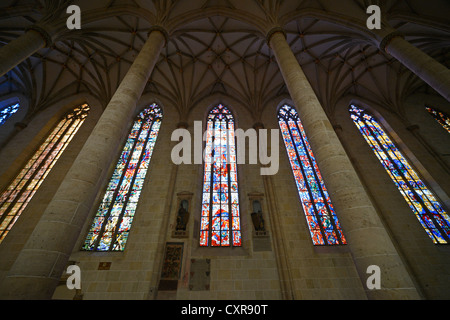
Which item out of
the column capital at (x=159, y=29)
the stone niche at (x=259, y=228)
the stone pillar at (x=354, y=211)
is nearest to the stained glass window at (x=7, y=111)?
the column capital at (x=159, y=29)

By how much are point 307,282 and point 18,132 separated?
14.2 metres

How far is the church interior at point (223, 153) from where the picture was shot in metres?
4.08

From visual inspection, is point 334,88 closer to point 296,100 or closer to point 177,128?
point 296,100

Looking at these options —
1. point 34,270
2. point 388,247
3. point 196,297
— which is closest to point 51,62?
point 34,270

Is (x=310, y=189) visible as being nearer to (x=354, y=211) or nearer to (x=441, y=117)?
(x=354, y=211)

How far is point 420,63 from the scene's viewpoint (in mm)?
6023

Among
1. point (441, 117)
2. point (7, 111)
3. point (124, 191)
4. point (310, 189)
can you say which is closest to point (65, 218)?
point (124, 191)

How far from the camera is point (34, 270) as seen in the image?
2742mm

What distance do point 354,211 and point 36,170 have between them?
11835mm

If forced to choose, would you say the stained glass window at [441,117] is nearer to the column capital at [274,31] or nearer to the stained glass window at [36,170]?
the column capital at [274,31]

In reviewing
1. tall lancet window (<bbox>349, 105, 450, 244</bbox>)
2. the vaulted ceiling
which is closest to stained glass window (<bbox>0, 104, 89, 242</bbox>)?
the vaulted ceiling

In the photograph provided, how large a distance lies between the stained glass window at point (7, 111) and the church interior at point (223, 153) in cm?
10

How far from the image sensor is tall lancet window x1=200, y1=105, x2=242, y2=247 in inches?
294

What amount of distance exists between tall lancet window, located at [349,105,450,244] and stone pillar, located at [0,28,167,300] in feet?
36.5
